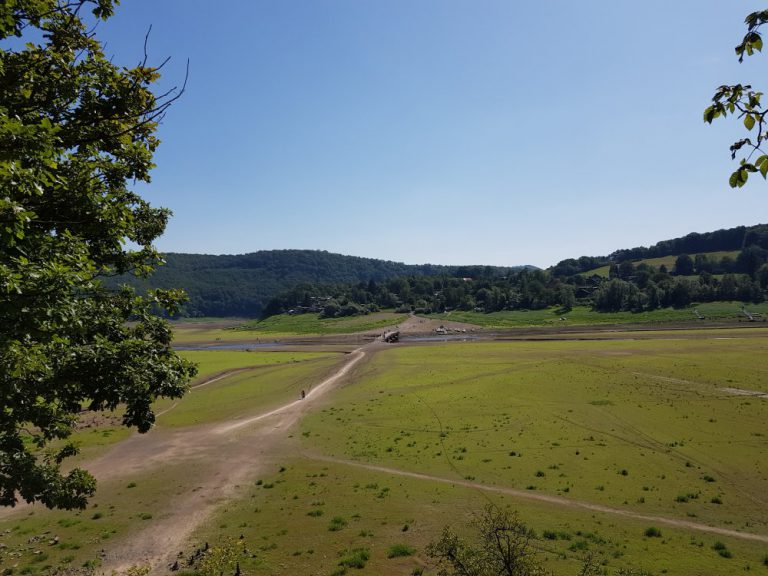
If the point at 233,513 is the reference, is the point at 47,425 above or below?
above

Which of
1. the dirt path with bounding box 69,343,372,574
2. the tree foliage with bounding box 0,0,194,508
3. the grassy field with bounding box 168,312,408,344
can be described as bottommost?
the dirt path with bounding box 69,343,372,574

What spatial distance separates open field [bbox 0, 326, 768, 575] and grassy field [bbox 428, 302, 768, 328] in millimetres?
86826

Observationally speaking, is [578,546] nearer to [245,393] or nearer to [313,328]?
[245,393]

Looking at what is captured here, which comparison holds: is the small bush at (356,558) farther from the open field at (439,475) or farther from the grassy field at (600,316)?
the grassy field at (600,316)

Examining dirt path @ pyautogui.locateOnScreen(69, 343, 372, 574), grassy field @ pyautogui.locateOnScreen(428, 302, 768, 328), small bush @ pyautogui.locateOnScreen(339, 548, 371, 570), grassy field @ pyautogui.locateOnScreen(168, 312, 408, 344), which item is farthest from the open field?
grassy field @ pyautogui.locateOnScreen(168, 312, 408, 344)

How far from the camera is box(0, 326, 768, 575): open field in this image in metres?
20.1

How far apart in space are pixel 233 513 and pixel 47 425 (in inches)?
592

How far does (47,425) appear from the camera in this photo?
42.5 ft

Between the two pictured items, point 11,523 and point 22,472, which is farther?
point 11,523

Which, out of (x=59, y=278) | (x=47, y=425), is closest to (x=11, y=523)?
(x=47, y=425)

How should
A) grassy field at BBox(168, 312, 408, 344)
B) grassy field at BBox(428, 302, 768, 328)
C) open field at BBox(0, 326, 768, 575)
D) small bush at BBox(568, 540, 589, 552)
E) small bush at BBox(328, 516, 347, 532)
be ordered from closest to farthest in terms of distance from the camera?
small bush at BBox(568, 540, 589, 552), open field at BBox(0, 326, 768, 575), small bush at BBox(328, 516, 347, 532), grassy field at BBox(428, 302, 768, 328), grassy field at BBox(168, 312, 408, 344)

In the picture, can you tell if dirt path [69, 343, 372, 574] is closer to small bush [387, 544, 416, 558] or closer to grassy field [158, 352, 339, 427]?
grassy field [158, 352, 339, 427]

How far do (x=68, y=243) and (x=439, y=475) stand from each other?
84.4 feet

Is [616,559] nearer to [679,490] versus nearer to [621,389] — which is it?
[679,490]
